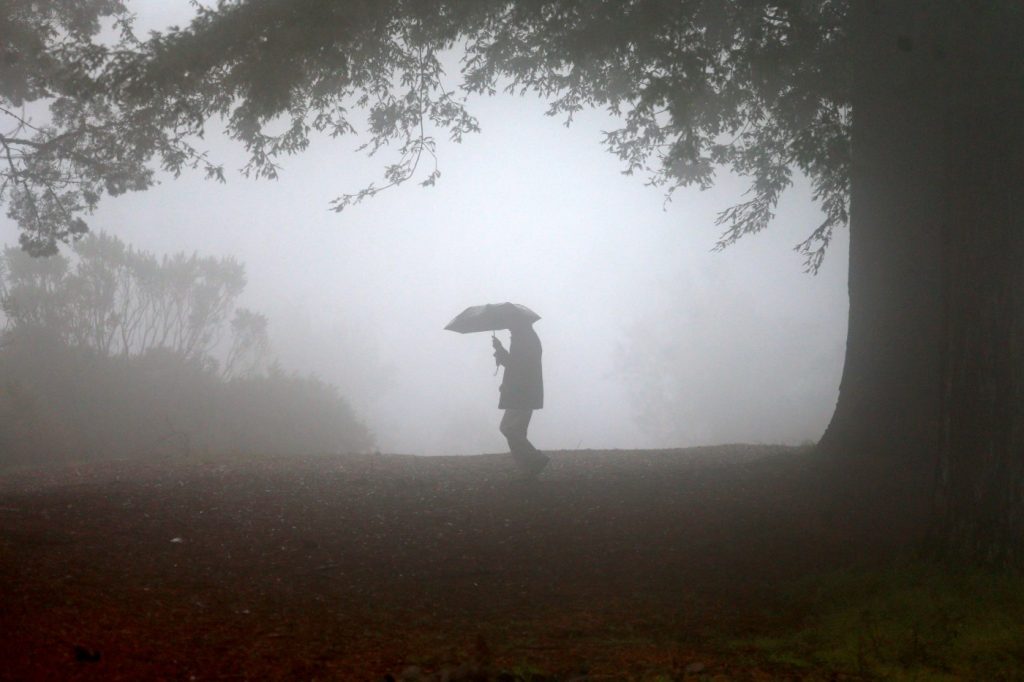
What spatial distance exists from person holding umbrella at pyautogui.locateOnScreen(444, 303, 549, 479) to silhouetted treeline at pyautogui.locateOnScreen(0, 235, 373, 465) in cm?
988

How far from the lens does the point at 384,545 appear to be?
20.9ft

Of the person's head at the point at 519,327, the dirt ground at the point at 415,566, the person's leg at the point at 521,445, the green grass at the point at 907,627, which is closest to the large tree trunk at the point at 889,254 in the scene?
the dirt ground at the point at 415,566

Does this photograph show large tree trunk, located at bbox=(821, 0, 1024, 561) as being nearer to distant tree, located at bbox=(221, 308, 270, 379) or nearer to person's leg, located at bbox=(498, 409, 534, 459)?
person's leg, located at bbox=(498, 409, 534, 459)

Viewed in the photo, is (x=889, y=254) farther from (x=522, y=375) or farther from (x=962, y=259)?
(x=522, y=375)

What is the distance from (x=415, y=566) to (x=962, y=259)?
5.01 meters

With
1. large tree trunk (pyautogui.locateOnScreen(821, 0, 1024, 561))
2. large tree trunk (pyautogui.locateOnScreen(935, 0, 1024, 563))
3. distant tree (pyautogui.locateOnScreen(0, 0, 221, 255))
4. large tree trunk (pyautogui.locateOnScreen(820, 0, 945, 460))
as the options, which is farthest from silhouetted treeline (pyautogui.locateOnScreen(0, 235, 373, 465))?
large tree trunk (pyautogui.locateOnScreen(935, 0, 1024, 563))

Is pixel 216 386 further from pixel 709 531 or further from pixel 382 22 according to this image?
pixel 709 531

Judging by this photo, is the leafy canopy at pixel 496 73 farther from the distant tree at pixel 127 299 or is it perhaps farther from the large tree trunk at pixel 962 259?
the distant tree at pixel 127 299

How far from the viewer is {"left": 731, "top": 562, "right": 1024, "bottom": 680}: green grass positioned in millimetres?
3910

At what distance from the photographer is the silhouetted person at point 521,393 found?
30.5 ft

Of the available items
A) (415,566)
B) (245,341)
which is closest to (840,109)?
(415,566)

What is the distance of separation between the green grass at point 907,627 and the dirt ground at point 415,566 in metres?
0.33

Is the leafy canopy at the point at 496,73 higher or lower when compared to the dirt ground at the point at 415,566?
higher

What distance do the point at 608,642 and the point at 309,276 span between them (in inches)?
5008
